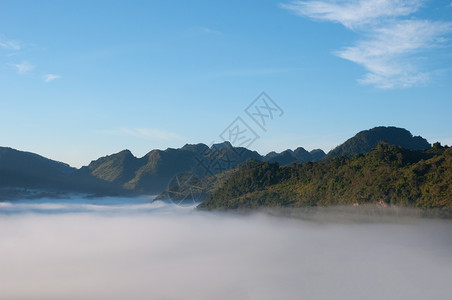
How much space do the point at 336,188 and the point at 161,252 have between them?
76979 millimetres

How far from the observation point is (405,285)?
77938mm

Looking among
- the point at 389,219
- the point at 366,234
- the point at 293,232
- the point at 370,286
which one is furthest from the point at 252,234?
the point at 370,286

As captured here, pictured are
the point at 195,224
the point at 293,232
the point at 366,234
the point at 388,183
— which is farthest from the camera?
the point at 195,224

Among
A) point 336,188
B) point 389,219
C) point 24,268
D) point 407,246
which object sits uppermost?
point 336,188

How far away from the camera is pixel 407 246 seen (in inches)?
3802

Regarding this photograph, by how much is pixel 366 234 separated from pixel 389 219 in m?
12.7

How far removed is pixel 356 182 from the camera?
104938 mm

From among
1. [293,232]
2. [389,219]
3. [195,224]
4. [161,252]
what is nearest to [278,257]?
[293,232]

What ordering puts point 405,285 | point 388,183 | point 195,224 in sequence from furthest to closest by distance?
point 195,224 < point 388,183 < point 405,285

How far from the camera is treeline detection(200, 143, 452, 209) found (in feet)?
280

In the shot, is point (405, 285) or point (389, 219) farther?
point (389, 219)

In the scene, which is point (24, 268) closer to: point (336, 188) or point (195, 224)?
point (195, 224)

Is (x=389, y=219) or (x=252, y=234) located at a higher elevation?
(x=389, y=219)

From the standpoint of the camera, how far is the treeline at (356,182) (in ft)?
280
